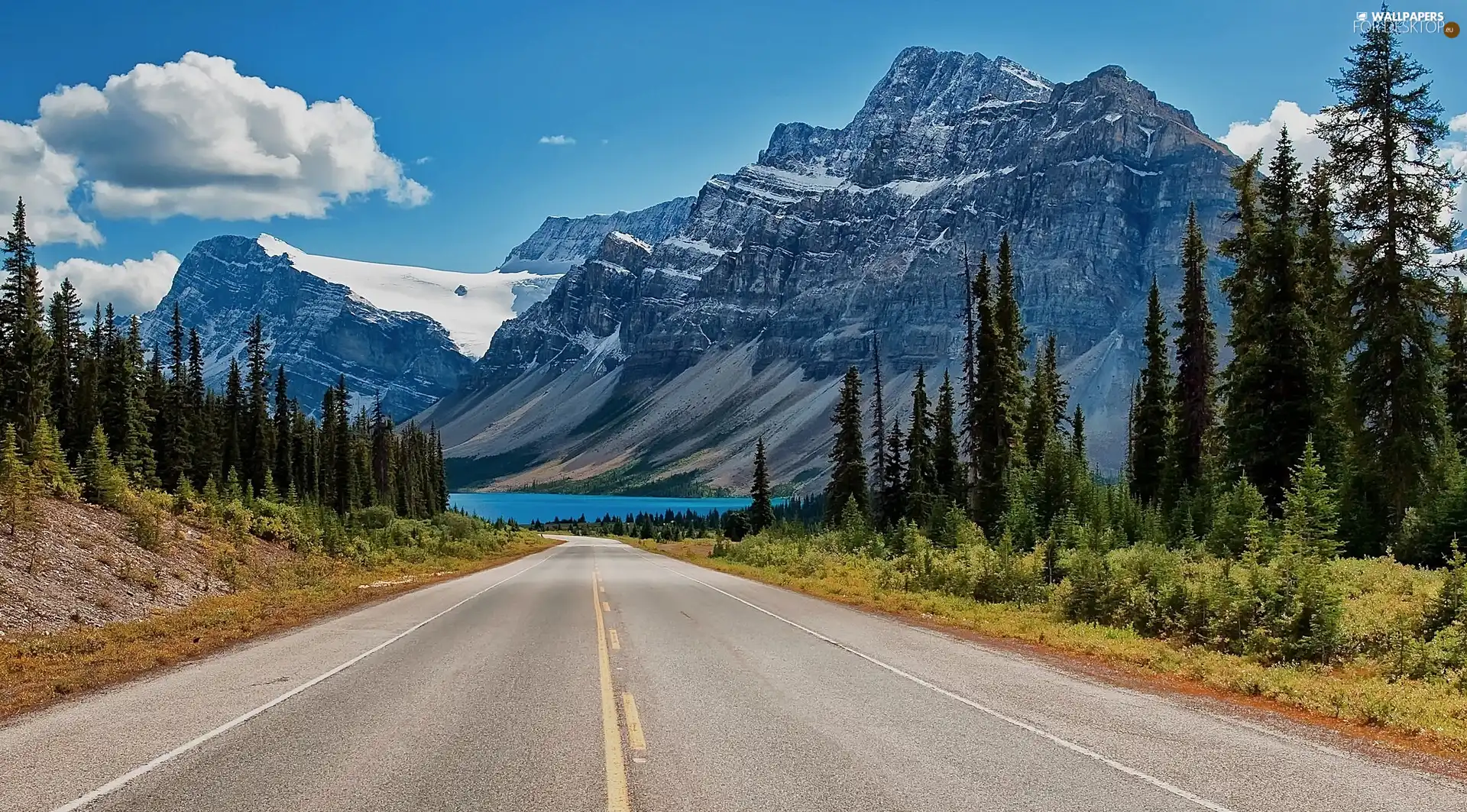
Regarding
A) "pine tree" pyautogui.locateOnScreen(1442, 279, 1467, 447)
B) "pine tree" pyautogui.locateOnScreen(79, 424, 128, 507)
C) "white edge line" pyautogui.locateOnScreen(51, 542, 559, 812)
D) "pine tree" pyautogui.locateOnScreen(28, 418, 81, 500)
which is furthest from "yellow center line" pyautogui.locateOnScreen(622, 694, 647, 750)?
"pine tree" pyautogui.locateOnScreen(1442, 279, 1467, 447)

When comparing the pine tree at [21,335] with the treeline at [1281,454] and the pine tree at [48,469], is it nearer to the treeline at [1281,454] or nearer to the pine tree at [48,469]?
the pine tree at [48,469]

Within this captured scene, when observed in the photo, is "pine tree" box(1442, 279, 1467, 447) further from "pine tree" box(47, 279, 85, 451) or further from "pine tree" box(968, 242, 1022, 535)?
"pine tree" box(47, 279, 85, 451)

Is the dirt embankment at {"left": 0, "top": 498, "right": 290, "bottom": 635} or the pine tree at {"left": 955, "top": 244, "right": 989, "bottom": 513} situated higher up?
the pine tree at {"left": 955, "top": 244, "right": 989, "bottom": 513}

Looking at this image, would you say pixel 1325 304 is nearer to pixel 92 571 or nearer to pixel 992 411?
pixel 992 411

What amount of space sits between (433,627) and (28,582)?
25.9ft

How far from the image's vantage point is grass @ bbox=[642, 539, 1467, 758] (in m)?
9.95

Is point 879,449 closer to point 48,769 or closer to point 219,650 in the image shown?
point 219,650

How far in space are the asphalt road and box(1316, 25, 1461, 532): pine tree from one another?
18.9 m

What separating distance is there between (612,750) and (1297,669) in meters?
10.2

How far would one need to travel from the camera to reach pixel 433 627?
18875 mm

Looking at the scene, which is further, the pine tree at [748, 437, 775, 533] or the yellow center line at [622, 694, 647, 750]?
the pine tree at [748, 437, 775, 533]

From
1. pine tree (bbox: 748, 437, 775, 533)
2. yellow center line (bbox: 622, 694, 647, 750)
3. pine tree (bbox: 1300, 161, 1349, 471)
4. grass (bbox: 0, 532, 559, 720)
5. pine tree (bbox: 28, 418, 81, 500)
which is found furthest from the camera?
pine tree (bbox: 748, 437, 775, 533)

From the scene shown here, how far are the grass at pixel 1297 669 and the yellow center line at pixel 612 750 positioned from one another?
7.59m

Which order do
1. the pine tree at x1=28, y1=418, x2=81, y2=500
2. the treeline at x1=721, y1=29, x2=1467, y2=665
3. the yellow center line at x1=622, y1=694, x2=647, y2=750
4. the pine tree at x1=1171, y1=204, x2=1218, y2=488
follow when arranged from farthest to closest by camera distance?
the pine tree at x1=1171, y1=204, x2=1218, y2=488, the pine tree at x1=28, y1=418, x2=81, y2=500, the treeline at x1=721, y1=29, x2=1467, y2=665, the yellow center line at x1=622, y1=694, x2=647, y2=750
